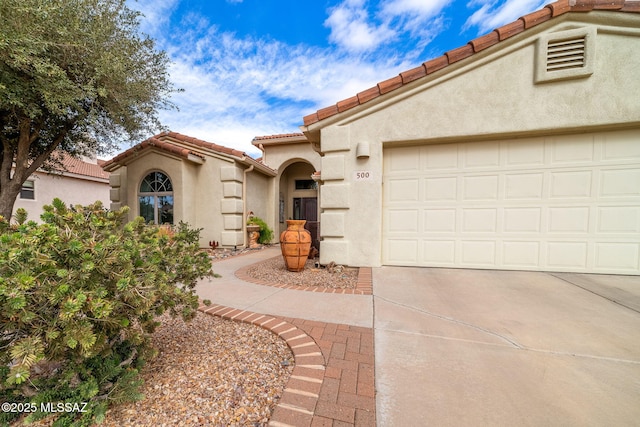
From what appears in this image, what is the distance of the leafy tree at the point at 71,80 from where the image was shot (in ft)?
13.9

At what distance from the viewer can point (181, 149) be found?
24.4 feet

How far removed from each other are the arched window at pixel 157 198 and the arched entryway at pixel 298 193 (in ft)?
15.6

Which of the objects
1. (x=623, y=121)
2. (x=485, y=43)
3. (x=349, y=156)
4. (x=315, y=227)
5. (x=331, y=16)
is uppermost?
(x=331, y=16)

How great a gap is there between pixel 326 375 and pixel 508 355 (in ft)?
4.94

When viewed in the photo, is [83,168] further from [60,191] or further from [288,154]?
[288,154]

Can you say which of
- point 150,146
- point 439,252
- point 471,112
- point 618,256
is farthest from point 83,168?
point 618,256

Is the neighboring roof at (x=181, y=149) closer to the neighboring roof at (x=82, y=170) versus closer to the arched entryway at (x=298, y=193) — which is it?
the arched entryway at (x=298, y=193)

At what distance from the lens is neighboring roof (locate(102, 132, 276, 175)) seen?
749 centimetres

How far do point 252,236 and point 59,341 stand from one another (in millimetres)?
7512

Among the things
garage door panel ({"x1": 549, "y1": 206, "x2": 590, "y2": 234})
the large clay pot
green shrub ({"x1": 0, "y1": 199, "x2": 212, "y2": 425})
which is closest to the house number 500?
the large clay pot

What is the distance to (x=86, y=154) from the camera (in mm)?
7469

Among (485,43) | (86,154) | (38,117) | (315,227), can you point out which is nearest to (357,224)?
(315,227)

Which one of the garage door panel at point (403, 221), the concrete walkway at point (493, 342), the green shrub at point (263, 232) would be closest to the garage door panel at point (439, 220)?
the garage door panel at point (403, 221)

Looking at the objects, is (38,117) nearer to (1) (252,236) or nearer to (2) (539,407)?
(1) (252,236)
